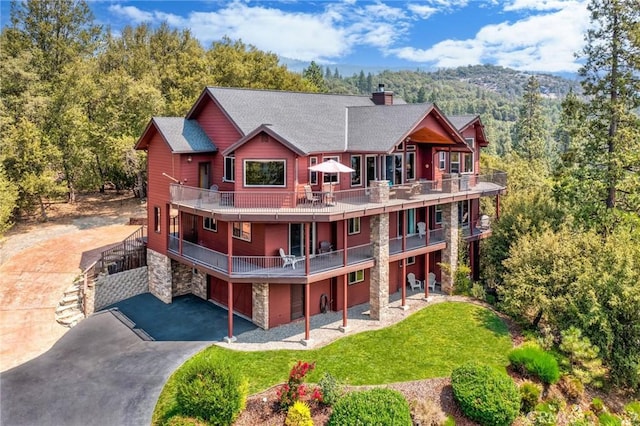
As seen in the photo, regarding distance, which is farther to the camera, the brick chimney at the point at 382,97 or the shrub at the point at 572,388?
the brick chimney at the point at 382,97

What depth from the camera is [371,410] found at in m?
13.9

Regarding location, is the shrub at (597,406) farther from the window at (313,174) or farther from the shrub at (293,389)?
the window at (313,174)

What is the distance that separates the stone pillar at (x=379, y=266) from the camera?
70.1 ft

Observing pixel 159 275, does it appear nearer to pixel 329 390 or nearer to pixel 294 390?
pixel 294 390

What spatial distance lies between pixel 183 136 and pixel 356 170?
9.21 m

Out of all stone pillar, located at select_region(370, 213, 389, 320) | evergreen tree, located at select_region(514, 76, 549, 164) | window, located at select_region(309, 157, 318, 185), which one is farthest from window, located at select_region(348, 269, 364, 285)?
evergreen tree, located at select_region(514, 76, 549, 164)

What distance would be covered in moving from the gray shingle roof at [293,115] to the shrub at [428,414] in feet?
37.0

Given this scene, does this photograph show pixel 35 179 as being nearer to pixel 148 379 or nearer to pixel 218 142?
pixel 218 142

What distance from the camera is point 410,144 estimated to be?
2577 centimetres

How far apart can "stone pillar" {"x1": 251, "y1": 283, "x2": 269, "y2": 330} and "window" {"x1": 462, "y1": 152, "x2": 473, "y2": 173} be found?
16.1m

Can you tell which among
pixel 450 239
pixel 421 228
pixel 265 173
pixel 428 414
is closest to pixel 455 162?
pixel 421 228

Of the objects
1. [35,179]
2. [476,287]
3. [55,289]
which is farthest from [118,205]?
[476,287]

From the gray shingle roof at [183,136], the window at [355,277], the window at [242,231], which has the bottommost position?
the window at [355,277]

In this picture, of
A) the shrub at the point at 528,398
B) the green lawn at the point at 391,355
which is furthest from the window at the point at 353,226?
the shrub at the point at 528,398
